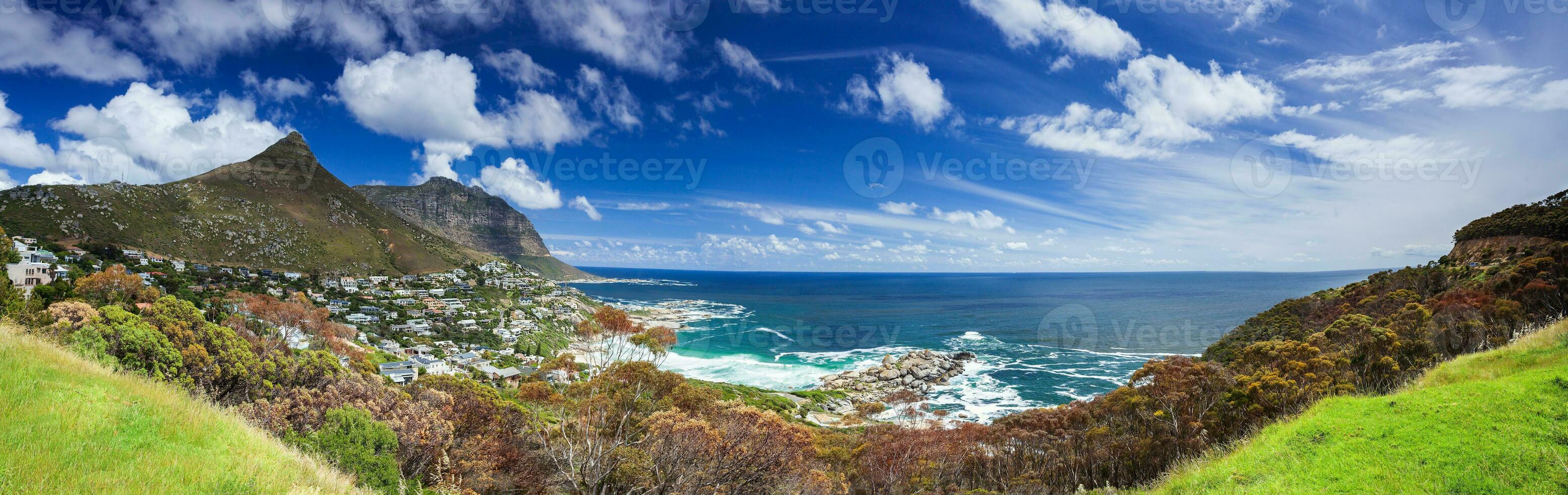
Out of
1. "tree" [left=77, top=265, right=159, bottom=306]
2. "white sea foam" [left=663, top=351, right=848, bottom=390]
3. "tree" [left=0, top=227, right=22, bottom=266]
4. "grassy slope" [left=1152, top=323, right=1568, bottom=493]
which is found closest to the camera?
"grassy slope" [left=1152, top=323, right=1568, bottom=493]

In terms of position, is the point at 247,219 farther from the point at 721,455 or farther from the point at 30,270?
the point at 721,455

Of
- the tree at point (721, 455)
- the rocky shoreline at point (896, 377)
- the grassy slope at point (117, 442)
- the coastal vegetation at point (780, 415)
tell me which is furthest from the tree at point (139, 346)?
the rocky shoreline at point (896, 377)

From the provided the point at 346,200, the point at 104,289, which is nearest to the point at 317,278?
the point at 346,200

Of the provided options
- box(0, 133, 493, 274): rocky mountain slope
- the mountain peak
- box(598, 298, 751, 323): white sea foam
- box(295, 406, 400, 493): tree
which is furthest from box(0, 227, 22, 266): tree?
the mountain peak

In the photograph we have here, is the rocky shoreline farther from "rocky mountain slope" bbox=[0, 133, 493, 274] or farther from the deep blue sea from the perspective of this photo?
"rocky mountain slope" bbox=[0, 133, 493, 274]

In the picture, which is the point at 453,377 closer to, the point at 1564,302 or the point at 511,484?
the point at 511,484

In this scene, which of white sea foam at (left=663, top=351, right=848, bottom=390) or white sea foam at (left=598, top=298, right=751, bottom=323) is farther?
white sea foam at (left=598, top=298, right=751, bottom=323)
